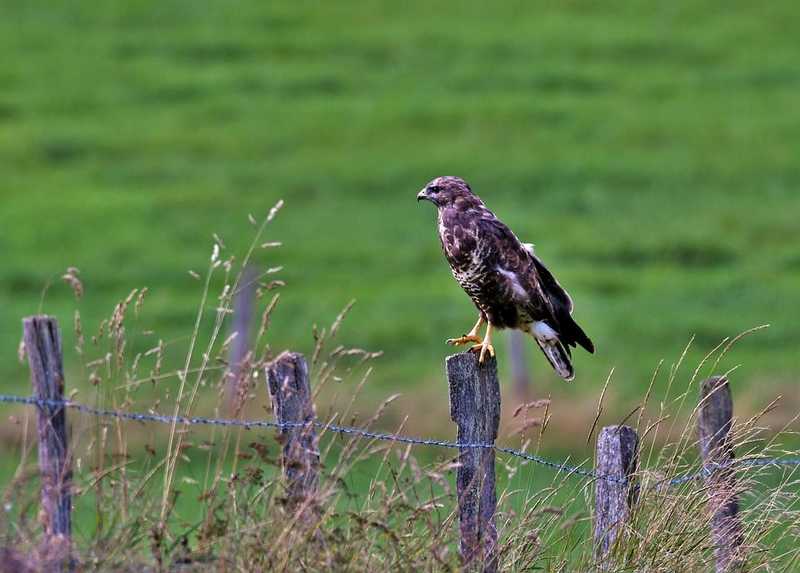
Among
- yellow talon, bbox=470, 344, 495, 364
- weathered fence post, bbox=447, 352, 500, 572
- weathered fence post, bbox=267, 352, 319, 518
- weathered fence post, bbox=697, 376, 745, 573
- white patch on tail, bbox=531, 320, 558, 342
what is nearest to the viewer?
weathered fence post, bbox=267, 352, 319, 518

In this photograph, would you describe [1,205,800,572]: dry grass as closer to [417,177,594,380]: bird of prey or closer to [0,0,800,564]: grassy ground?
[417,177,594,380]: bird of prey

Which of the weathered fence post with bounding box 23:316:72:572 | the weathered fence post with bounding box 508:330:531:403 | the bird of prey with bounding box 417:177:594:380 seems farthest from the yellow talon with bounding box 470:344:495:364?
the weathered fence post with bounding box 508:330:531:403

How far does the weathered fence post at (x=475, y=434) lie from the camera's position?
5.23 meters

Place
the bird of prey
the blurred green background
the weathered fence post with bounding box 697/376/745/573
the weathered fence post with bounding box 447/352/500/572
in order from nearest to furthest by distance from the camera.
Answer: the weathered fence post with bounding box 447/352/500/572 → the weathered fence post with bounding box 697/376/745/573 → the bird of prey → the blurred green background

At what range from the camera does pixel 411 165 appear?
24844 millimetres

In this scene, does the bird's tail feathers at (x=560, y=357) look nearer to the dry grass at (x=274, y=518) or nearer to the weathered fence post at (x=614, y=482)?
the weathered fence post at (x=614, y=482)

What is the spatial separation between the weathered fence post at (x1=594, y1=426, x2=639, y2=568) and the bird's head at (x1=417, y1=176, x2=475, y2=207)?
143 centimetres

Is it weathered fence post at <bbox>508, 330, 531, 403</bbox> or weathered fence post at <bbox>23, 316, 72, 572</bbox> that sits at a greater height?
weathered fence post at <bbox>23, 316, 72, 572</bbox>

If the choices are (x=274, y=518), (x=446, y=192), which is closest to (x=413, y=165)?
(x=446, y=192)

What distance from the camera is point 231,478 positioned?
471cm

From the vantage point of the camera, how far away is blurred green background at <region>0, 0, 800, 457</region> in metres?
18.7

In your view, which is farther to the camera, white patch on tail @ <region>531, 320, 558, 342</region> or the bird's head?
white patch on tail @ <region>531, 320, 558, 342</region>

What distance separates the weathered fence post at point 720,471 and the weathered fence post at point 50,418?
2135 millimetres

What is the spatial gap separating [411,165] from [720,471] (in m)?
19.4
